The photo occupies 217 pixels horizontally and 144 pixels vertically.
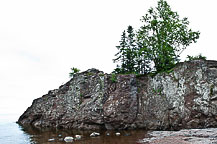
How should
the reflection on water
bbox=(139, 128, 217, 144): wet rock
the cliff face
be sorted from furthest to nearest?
the cliff face → the reflection on water → bbox=(139, 128, 217, 144): wet rock

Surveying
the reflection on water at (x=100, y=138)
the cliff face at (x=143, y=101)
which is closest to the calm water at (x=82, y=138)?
the reflection on water at (x=100, y=138)

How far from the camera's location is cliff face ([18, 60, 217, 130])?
21.5 metres

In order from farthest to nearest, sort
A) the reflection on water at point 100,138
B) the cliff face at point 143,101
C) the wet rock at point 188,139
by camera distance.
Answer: the cliff face at point 143,101 < the reflection on water at point 100,138 < the wet rock at point 188,139

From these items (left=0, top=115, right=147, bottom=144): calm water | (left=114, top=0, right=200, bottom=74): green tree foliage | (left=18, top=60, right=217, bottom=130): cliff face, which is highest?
(left=114, top=0, right=200, bottom=74): green tree foliage

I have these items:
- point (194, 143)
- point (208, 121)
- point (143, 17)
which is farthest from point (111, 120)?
point (143, 17)

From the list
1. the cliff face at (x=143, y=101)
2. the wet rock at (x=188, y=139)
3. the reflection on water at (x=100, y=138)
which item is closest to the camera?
the wet rock at (x=188, y=139)

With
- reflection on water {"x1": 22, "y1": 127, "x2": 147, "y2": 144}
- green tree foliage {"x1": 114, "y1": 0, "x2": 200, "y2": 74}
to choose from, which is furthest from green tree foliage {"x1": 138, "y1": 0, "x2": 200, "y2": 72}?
reflection on water {"x1": 22, "y1": 127, "x2": 147, "y2": 144}

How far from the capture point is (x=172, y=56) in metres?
31.2

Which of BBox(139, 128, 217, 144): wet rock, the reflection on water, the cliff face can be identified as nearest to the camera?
BBox(139, 128, 217, 144): wet rock

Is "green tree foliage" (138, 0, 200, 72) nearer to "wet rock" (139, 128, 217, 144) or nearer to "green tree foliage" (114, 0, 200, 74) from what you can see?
"green tree foliage" (114, 0, 200, 74)

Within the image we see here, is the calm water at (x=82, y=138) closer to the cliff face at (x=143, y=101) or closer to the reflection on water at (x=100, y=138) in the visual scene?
the reflection on water at (x=100, y=138)

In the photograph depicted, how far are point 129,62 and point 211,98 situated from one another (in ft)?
68.3

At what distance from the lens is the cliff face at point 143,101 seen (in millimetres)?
21516

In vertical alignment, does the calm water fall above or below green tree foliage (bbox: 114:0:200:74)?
below
